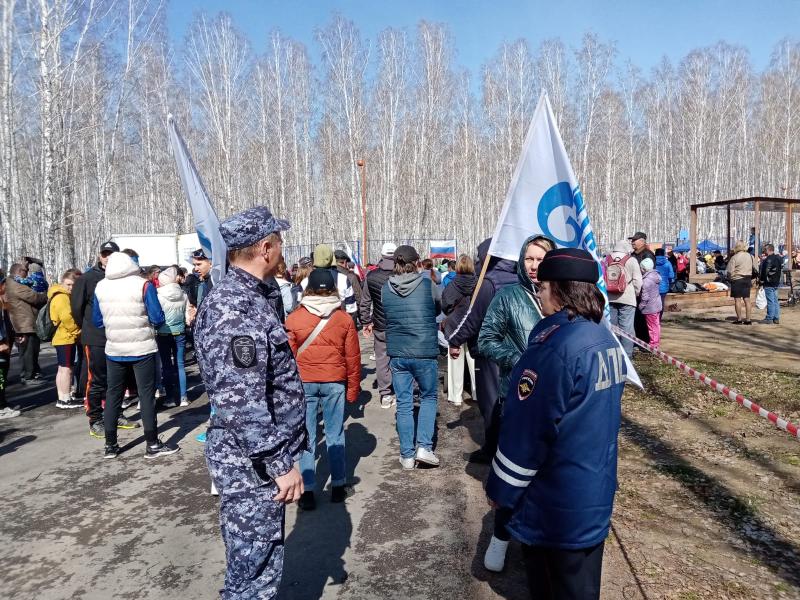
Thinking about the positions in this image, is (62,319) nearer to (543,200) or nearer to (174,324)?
(174,324)

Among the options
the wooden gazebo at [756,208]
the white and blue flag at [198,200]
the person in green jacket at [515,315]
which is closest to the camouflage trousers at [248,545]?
the person in green jacket at [515,315]

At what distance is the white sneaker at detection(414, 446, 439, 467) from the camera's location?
5113 mm

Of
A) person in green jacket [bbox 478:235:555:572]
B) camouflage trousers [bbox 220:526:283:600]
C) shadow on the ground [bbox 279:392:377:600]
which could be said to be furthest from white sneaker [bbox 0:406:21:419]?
person in green jacket [bbox 478:235:555:572]

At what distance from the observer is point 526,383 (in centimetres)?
201

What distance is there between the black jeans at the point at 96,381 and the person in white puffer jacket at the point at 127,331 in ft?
2.34

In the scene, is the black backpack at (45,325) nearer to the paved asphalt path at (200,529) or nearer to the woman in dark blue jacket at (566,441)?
the paved asphalt path at (200,529)

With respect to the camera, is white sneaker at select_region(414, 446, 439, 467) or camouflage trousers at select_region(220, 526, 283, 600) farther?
white sneaker at select_region(414, 446, 439, 467)

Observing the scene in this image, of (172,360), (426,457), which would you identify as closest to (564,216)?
(426,457)

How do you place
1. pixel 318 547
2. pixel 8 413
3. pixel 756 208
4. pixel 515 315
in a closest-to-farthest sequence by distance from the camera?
pixel 515 315 < pixel 318 547 < pixel 8 413 < pixel 756 208

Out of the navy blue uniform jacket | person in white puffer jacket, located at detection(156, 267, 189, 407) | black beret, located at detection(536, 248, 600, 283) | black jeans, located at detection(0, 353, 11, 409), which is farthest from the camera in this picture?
person in white puffer jacket, located at detection(156, 267, 189, 407)

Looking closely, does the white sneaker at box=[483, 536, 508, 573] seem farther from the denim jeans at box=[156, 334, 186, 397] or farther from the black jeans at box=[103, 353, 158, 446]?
the denim jeans at box=[156, 334, 186, 397]

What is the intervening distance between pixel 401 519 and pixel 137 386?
2950 mm

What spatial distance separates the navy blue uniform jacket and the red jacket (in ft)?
8.04

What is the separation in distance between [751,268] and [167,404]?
40.0 ft
